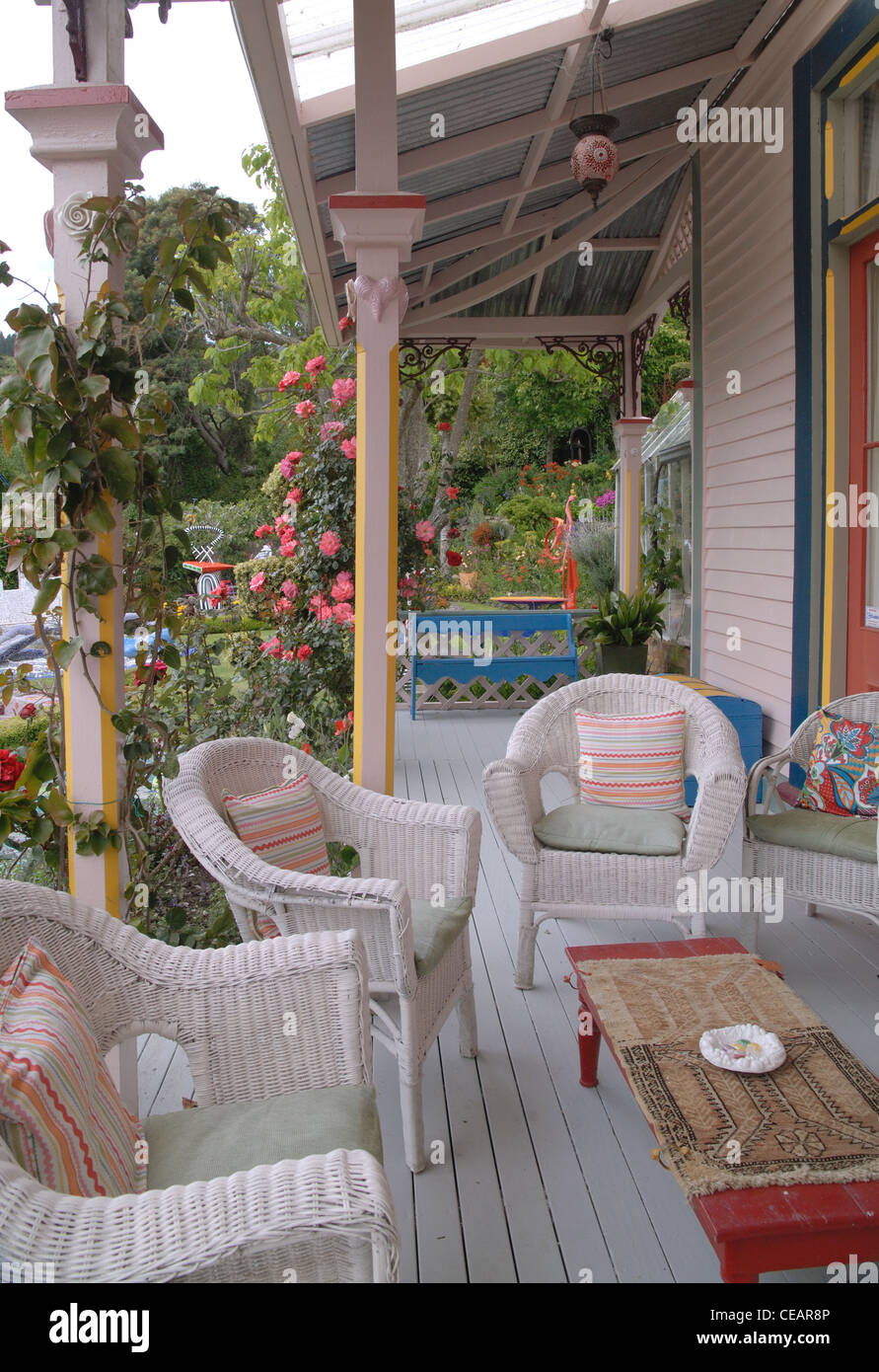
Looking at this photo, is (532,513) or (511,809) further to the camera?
(532,513)

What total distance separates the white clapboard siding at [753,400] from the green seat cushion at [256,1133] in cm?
349

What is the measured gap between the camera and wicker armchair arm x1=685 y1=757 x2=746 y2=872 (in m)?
3.00

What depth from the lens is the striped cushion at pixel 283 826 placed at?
248 cm

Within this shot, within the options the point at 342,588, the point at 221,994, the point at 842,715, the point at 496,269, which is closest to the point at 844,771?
the point at 842,715

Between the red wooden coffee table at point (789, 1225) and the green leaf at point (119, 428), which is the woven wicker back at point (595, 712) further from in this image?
the red wooden coffee table at point (789, 1225)

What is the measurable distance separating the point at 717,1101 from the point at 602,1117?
2.18 ft

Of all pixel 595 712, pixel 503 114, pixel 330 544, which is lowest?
pixel 595 712

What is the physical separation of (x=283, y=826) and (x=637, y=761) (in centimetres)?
135

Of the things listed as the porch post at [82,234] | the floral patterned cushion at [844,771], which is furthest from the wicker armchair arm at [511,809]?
the porch post at [82,234]

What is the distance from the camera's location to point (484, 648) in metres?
7.89

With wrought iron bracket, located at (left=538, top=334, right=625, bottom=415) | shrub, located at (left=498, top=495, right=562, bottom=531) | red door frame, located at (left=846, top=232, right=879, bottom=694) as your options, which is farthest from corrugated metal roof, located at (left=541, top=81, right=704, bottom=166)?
shrub, located at (left=498, top=495, right=562, bottom=531)

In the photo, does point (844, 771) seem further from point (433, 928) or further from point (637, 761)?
point (433, 928)

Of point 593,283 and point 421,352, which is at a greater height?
point 593,283
